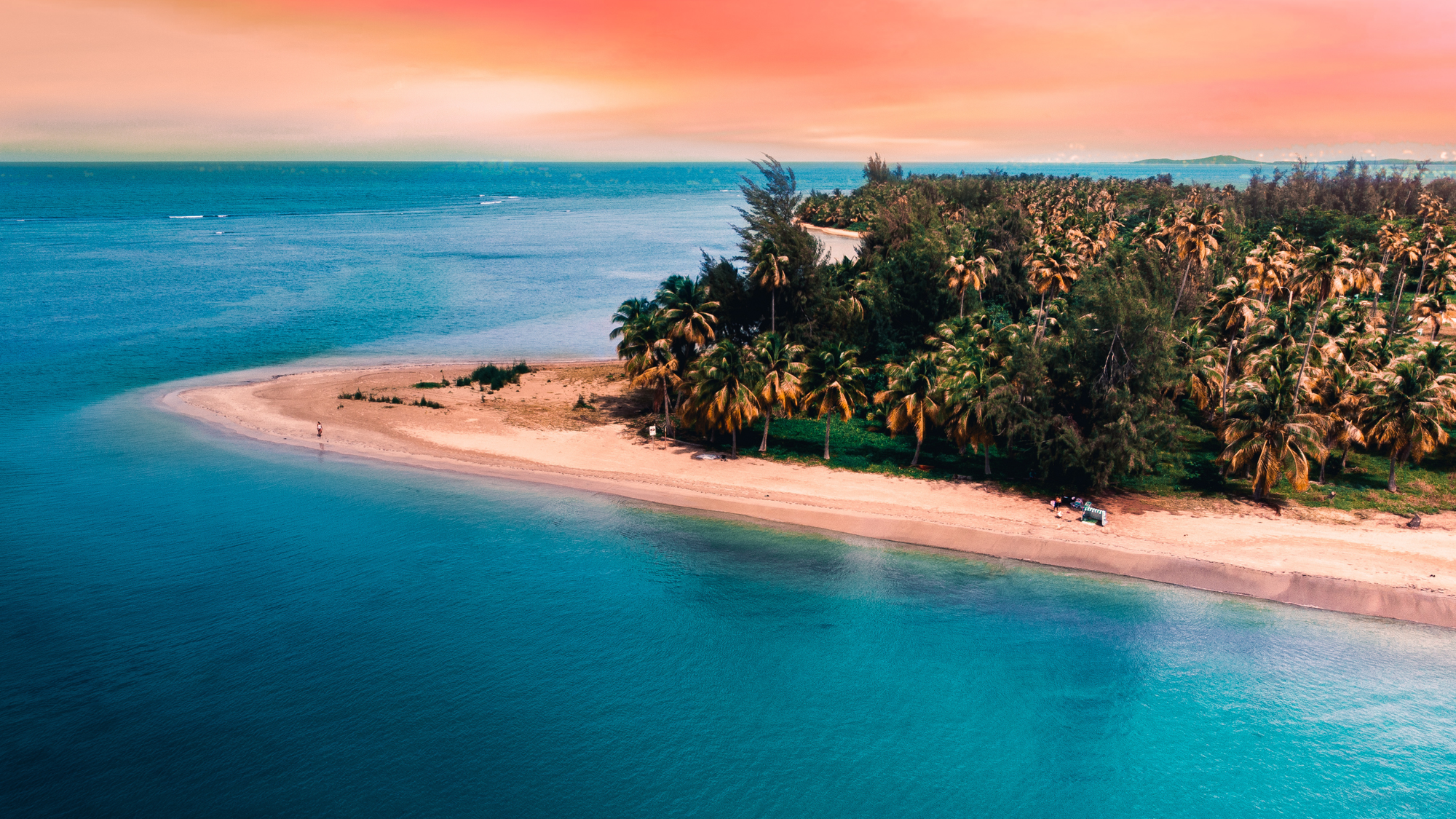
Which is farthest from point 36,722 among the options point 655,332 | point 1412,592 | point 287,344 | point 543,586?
point 287,344

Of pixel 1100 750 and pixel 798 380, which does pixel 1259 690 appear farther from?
pixel 798 380

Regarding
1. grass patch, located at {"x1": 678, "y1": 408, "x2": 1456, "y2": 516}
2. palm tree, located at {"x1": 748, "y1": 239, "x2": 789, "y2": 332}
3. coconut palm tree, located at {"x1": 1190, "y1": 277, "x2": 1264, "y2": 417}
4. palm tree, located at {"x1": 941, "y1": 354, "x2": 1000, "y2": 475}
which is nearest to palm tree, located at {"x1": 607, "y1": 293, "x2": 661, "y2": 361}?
grass patch, located at {"x1": 678, "y1": 408, "x2": 1456, "y2": 516}

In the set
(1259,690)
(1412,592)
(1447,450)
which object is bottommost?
(1259,690)

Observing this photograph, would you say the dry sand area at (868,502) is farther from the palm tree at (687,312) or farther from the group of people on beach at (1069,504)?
the palm tree at (687,312)

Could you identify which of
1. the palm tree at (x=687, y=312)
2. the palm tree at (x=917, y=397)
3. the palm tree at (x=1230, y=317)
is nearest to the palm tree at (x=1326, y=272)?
the palm tree at (x=1230, y=317)

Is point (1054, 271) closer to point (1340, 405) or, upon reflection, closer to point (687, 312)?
point (1340, 405)

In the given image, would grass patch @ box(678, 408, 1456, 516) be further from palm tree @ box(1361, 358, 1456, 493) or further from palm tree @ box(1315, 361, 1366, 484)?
palm tree @ box(1361, 358, 1456, 493)

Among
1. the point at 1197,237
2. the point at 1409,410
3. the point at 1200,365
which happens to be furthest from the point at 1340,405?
the point at 1197,237
